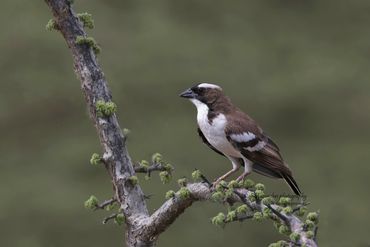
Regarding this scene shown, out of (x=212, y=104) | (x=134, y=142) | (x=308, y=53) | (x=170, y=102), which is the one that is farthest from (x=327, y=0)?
(x=212, y=104)

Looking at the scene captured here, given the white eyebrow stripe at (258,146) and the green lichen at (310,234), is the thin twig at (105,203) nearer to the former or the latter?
the white eyebrow stripe at (258,146)

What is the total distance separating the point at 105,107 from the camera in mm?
5691

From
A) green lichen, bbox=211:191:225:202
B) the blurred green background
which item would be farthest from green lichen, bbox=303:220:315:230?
the blurred green background

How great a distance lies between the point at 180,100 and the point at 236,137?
10411mm

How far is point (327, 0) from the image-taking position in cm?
2134

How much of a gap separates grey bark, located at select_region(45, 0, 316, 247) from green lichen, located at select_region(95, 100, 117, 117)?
0.16 feet

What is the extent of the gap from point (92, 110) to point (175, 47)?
12881 mm

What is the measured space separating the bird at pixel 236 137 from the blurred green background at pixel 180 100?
23.2ft

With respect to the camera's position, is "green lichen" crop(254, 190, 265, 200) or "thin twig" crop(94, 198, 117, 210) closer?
"green lichen" crop(254, 190, 265, 200)

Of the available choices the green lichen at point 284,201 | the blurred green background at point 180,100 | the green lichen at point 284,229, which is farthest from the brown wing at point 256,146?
the blurred green background at point 180,100

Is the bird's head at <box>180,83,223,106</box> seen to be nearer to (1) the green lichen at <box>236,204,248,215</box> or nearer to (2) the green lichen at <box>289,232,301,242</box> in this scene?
(1) the green lichen at <box>236,204,248,215</box>

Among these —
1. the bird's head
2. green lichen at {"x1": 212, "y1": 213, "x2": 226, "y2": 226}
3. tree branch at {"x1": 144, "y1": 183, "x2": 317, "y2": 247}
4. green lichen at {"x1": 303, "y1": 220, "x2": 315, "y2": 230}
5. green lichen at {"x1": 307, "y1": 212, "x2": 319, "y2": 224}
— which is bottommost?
green lichen at {"x1": 303, "y1": 220, "x2": 315, "y2": 230}

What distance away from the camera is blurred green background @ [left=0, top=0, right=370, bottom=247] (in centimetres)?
1498

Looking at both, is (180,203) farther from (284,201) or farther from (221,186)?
(284,201)
